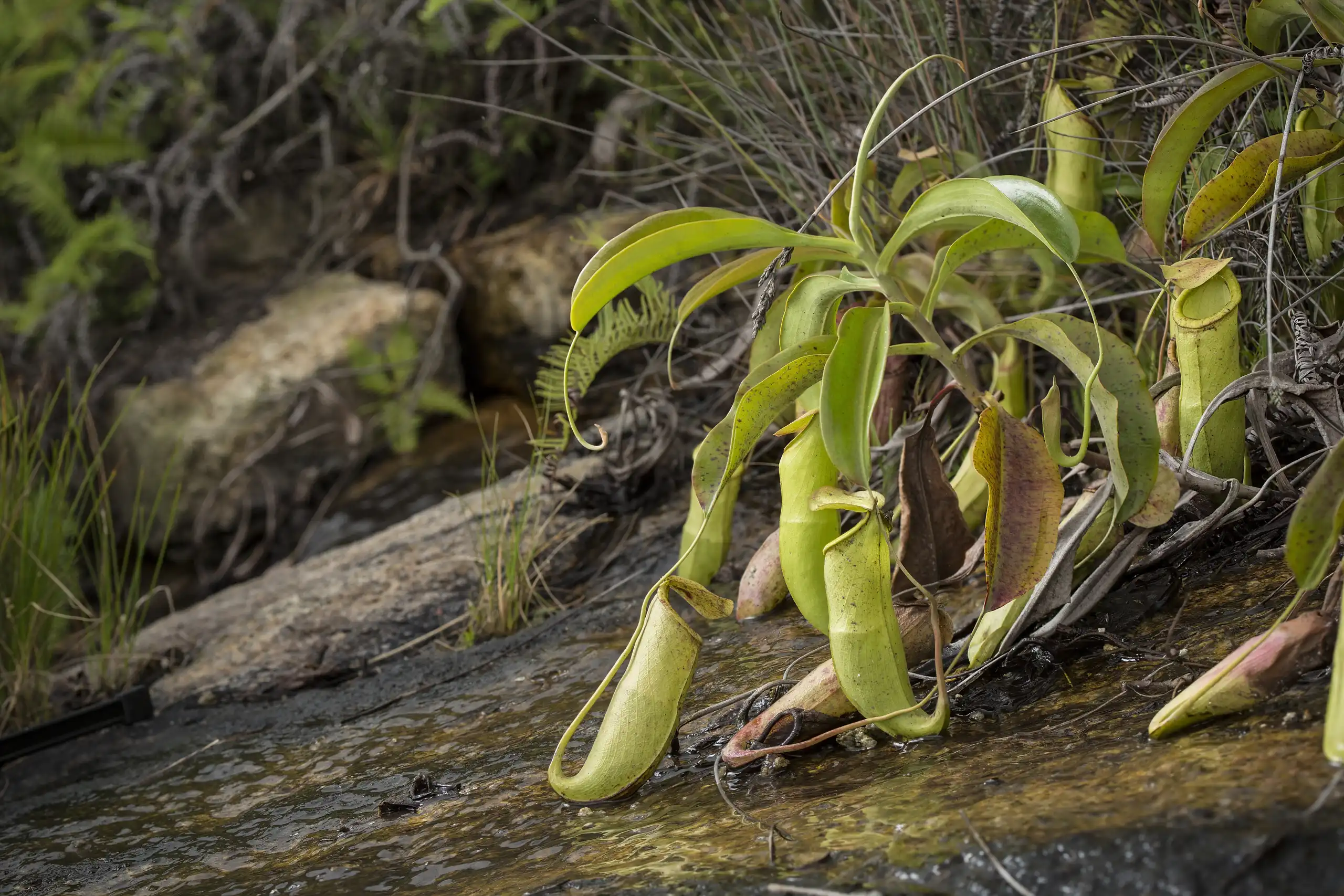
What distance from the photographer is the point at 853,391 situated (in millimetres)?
1049

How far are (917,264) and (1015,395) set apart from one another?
0.24m

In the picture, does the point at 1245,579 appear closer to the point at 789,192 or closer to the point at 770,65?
the point at 789,192

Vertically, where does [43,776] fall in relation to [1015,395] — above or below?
below

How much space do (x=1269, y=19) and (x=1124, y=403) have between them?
52 cm

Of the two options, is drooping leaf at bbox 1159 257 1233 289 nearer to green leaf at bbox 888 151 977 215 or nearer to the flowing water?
the flowing water

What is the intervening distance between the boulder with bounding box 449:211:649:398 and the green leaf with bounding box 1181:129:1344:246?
94.4 inches

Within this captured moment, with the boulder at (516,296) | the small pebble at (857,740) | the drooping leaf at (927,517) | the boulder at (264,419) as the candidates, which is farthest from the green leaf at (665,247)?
the boulder at (264,419)

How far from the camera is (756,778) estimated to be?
Answer: 1.07 meters

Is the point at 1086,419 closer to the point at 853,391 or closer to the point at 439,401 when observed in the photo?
the point at 853,391

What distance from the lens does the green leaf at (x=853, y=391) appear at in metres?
1.03

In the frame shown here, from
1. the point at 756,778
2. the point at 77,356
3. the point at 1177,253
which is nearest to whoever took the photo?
the point at 756,778

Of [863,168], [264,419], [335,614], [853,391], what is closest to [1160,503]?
[853,391]

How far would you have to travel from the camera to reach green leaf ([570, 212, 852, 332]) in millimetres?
1099

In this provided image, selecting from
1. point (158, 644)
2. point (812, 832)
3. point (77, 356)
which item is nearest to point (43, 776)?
point (158, 644)
